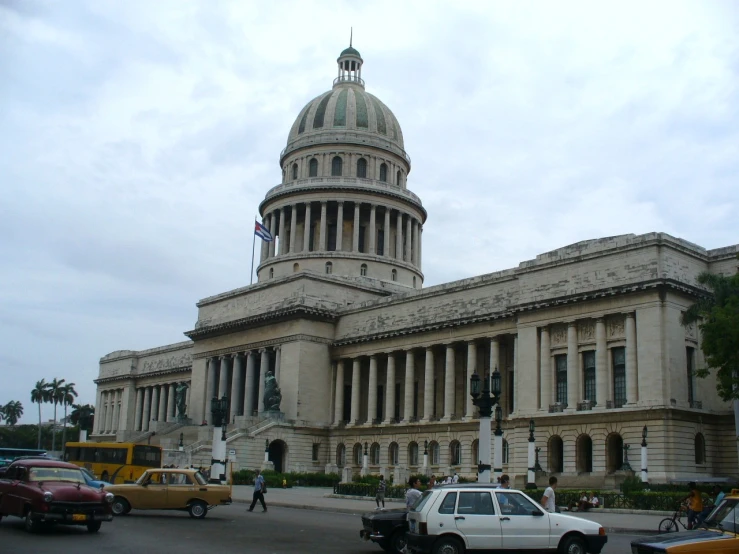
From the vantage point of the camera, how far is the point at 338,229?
86312 mm

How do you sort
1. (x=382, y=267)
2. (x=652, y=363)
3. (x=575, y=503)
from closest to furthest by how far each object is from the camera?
(x=575, y=503), (x=652, y=363), (x=382, y=267)

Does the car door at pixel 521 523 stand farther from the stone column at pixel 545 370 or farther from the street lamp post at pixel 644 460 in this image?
the stone column at pixel 545 370

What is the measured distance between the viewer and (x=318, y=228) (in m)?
88.9

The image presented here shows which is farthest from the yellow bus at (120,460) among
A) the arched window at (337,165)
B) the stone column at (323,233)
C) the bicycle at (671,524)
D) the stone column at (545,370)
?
the arched window at (337,165)

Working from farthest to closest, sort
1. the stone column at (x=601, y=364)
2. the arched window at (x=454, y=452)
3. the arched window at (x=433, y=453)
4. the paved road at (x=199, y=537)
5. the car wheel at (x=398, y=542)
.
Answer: the arched window at (x=433, y=453), the arched window at (x=454, y=452), the stone column at (x=601, y=364), the car wheel at (x=398, y=542), the paved road at (x=199, y=537)

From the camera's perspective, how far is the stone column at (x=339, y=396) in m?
72.4

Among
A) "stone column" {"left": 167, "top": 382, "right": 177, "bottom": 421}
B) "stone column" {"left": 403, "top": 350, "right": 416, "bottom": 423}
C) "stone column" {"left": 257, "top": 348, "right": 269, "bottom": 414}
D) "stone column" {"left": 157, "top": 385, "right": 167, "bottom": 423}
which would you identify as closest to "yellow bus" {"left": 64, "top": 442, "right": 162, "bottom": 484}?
"stone column" {"left": 257, "top": 348, "right": 269, "bottom": 414}

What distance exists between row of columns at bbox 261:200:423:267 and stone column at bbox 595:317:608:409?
123ft

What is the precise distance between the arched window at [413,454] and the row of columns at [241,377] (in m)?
12.9

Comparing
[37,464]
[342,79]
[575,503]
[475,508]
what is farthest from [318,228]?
[475,508]

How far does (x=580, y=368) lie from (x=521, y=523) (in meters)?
35.2

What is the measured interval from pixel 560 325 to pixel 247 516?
1102 inches

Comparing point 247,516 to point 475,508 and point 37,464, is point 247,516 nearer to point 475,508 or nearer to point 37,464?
point 37,464

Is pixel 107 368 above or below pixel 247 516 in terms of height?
above
